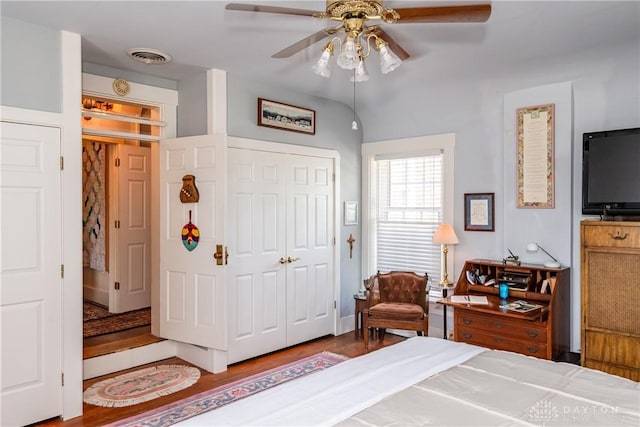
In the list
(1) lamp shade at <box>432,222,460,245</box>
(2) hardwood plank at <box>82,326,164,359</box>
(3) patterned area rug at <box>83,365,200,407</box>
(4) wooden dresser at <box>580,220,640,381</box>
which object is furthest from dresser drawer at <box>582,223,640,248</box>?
(2) hardwood plank at <box>82,326,164,359</box>

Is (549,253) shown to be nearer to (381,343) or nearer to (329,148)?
(381,343)

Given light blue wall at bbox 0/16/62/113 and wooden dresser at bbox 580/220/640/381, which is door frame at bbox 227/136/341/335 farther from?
wooden dresser at bbox 580/220/640/381

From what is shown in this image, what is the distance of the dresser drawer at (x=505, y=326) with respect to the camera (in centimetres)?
342

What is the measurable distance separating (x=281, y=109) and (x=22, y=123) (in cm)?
227

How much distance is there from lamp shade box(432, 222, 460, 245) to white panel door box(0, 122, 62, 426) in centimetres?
321

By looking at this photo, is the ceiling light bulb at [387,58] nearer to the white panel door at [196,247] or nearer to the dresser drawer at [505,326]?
the white panel door at [196,247]

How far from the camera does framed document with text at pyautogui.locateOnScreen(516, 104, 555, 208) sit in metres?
3.85

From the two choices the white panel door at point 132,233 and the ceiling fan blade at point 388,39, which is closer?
the ceiling fan blade at point 388,39

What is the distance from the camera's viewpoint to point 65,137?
10.1 feet

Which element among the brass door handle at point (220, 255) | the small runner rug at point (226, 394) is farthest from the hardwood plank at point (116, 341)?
the brass door handle at point (220, 255)

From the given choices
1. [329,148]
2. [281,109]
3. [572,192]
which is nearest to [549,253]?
[572,192]

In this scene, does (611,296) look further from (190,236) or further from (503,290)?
(190,236)

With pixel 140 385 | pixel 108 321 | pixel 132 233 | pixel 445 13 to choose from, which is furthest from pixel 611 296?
pixel 132 233

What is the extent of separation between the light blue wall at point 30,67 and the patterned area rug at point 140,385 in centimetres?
211
